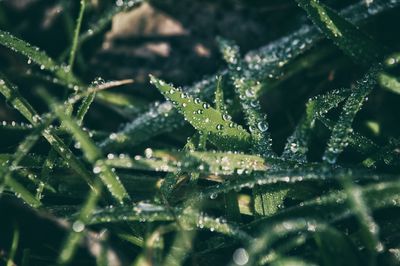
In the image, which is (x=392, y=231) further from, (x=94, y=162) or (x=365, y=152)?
(x=94, y=162)

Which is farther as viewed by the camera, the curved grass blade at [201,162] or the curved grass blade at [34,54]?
the curved grass blade at [34,54]

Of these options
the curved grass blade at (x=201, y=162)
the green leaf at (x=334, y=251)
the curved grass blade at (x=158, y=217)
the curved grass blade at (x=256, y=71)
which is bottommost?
the green leaf at (x=334, y=251)

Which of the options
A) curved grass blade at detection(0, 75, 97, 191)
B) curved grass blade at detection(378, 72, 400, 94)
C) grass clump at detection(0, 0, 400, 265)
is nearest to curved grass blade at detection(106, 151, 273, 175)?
grass clump at detection(0, 0, 400, 265)

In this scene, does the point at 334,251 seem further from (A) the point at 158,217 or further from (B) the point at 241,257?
(A) the point at 158,217

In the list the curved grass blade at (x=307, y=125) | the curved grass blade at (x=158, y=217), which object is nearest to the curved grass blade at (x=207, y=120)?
the curved grass blade at (x=307, y=125)

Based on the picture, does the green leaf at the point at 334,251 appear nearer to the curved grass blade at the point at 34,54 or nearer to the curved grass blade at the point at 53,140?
the curved grass blade at the point at 53,140

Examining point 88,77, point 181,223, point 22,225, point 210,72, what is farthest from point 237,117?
point 22,225

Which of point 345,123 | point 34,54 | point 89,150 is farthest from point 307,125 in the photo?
point 34,54

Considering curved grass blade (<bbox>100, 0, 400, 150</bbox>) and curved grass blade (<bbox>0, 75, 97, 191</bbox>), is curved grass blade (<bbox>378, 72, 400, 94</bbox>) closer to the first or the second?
curved grass blade (<bbox>100, 0, 400, 150</bbox>)
